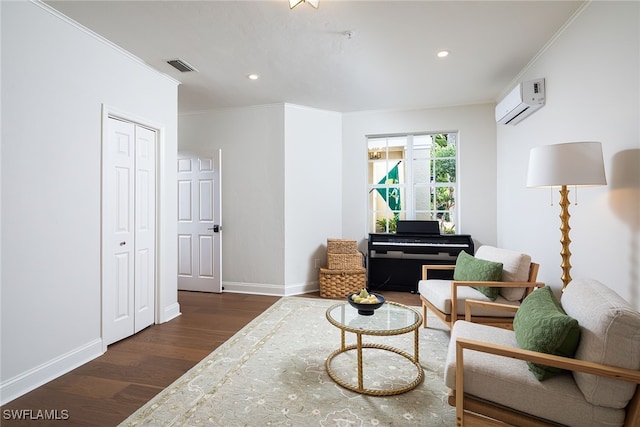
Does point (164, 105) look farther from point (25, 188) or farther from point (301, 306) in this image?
point (301, 306)

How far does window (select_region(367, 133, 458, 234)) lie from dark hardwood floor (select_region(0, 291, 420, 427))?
2454 millimetres

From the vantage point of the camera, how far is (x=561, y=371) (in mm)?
1328

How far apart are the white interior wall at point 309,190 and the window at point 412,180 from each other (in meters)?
0.59

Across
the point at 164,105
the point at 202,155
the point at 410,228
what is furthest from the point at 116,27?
the point at 410,228

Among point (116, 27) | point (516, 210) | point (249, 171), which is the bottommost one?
point (516, 210)

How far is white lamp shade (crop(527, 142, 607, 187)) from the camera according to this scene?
1.81 metres

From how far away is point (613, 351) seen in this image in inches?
45.8

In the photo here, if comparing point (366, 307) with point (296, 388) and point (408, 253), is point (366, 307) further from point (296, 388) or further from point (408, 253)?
point (408, 253)

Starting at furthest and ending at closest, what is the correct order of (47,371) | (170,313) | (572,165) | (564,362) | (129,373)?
1. (170,313)
2. (129,373)
3. (47,371)
4. (572,165)
5. (564,362)

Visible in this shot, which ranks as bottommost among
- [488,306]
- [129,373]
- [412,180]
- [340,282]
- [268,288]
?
[129,373]

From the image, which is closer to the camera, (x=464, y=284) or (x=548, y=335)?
(x=548, y=335)

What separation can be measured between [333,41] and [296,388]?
274cm

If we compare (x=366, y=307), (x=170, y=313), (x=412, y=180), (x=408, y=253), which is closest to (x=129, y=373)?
(x=170, y=313)

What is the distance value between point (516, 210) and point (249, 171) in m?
3.45
